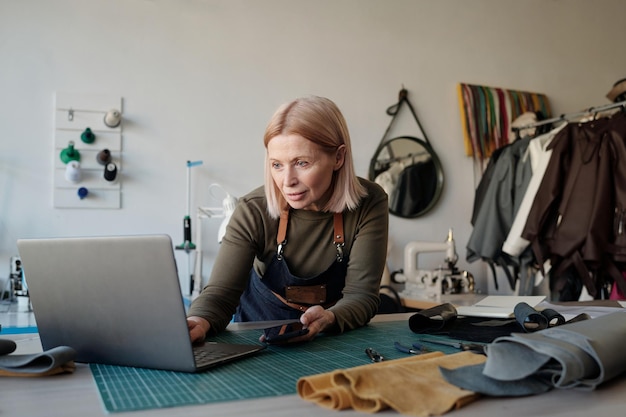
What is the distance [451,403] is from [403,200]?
3047 millimetres

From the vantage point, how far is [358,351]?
3.80ft

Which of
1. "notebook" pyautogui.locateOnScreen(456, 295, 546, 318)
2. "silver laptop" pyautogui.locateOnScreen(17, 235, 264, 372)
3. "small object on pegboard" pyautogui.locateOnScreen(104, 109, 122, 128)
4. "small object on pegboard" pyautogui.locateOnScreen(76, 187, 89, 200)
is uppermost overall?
"small object on pegboard" pyautogui.locateOnScreen(104, 109, 122, 128)

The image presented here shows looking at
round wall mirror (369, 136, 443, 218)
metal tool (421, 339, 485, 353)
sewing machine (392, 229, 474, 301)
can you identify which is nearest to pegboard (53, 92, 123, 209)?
round wall mirror (369, 136, 443, 218)

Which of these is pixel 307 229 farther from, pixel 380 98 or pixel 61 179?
pixel 380 98

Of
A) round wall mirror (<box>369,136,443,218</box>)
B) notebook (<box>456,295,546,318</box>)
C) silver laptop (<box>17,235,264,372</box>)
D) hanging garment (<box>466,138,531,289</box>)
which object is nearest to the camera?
silver laptop (<box>17,235,264,372</box>)

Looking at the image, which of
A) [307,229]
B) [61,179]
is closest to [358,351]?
[307,229]

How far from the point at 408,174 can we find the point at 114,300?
2961 mm

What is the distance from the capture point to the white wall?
3014 mm

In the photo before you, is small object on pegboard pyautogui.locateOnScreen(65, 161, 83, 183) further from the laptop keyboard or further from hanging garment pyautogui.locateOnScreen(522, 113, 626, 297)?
hanging garment pyautogui.locateOnScreen(522, 113, 626, 297)

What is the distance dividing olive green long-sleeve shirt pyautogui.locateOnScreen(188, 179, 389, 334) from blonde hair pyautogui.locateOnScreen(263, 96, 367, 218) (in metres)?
0.04

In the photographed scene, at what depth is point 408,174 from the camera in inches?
149

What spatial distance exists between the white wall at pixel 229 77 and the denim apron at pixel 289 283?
1.54m

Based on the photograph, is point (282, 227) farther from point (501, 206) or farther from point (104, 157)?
point (501, 206)

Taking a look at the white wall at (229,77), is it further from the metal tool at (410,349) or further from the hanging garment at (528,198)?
the metal tool at (410,349)
